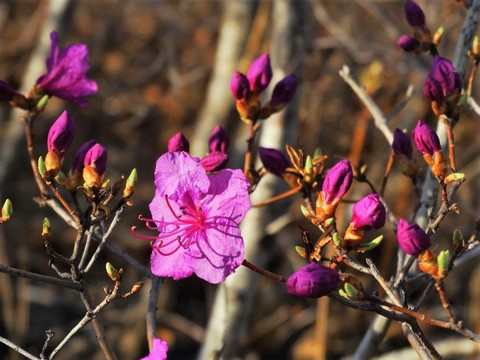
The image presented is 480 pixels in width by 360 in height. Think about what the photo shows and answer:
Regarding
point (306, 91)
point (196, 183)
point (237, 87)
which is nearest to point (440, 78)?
point (237, 87)

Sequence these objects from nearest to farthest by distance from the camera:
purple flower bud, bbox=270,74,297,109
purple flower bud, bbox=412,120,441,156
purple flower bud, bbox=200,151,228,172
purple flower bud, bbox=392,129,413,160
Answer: purple flower bud, bbox=412,120,441,156 → purple flower bud, bbox=200,151,228,172 → purple flower bud, bbox=392,129,413,160 → purple flower bud, bbox=270,74,297,109

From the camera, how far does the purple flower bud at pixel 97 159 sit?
1.50 metres

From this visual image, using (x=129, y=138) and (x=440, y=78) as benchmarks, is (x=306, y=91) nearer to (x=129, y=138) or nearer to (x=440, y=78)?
(x=129, y=138)

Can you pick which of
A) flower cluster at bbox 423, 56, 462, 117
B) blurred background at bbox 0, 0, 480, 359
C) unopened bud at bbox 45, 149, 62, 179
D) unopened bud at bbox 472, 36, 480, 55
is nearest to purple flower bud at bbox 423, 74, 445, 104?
flower cluster at bbox 423, 56, 462, 117

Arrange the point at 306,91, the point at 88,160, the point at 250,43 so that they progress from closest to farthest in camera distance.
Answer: the point at 88,160, the point at 250,43, the point at 306,91

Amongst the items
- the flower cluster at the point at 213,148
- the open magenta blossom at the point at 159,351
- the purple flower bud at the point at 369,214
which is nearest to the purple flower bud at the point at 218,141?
the flower cluster at the point at 213,148

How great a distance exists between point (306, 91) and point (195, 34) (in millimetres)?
1460

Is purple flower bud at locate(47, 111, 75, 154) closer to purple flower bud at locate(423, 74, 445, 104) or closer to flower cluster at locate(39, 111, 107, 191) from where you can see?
flower cluster at locate(39, 111, 107, 191)

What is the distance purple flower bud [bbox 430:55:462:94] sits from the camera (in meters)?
1.61

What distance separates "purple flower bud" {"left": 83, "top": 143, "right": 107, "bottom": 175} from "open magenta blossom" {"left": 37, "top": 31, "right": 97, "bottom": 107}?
450 millimetres

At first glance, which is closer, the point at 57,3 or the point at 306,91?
the point at 57,3

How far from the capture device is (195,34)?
6.12 m

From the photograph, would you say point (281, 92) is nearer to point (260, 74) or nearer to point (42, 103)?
point (260, 74)

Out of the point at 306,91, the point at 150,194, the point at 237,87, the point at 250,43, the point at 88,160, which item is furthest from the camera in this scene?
the point at 150,194
